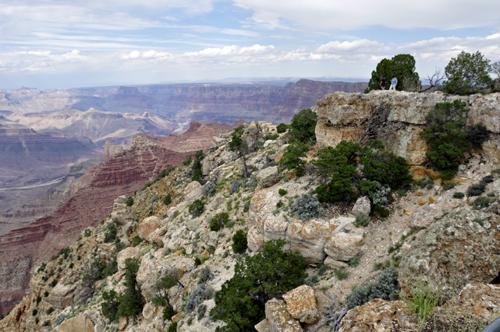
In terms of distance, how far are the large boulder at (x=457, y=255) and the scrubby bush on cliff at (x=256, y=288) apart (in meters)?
5.82

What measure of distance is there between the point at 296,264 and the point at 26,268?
103421 mm

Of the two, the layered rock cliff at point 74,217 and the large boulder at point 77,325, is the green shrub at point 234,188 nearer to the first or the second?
the large boulder at point 77,325

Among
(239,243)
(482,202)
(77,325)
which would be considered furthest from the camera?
(77,325)

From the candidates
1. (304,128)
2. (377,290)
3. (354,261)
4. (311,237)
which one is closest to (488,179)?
(354,261)

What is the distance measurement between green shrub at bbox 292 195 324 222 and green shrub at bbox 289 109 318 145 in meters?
13.0

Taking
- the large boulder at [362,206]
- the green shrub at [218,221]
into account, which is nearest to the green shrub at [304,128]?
the green shrub at [218,221]

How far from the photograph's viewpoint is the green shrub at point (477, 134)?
1546 cm

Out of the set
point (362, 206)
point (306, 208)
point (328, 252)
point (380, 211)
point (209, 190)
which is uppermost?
point (362, 206)

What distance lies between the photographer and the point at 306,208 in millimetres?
16953

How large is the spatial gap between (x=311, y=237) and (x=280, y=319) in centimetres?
553

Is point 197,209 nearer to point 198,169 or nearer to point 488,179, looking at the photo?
point 198,169

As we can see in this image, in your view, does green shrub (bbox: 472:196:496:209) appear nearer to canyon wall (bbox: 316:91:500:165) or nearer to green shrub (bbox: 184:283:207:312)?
canyon wall (bbox: 316:91:500:165)

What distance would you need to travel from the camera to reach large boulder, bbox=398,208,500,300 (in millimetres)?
8375

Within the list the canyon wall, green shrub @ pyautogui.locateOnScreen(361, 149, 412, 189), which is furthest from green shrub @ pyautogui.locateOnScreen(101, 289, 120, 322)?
the canyon wall
